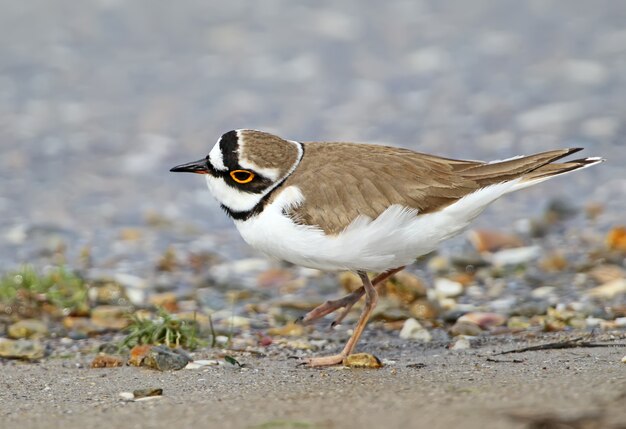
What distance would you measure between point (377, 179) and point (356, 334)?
840mm

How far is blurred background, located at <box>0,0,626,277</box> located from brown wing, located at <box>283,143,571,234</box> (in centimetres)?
301

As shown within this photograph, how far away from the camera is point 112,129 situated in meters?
10.9

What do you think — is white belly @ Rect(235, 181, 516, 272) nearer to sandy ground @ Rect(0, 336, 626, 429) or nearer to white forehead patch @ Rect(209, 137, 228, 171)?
white forehead patch @ Rect(209, 137, 228, 171)

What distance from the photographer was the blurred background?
895 cm

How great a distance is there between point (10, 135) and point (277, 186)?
20.4 ft

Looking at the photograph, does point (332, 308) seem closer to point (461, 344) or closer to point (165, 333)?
point (461, 344)

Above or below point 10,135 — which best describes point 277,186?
below

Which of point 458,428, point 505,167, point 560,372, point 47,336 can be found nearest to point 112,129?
point 47,336

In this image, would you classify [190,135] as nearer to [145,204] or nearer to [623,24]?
[145,204]

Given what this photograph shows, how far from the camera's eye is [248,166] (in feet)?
17.1

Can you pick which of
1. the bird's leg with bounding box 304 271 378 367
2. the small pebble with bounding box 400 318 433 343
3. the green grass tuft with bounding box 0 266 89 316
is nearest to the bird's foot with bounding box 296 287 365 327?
the bird's leg with bounding box 304 271 378 367

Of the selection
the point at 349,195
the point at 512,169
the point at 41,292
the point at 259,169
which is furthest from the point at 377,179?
the point at 41,292

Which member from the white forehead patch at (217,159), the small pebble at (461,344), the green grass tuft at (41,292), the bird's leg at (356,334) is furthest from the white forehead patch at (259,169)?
the green grass tuft at (41,292)

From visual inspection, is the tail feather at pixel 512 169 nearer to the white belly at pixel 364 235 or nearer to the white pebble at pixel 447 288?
the white belly at pixel 364 235
